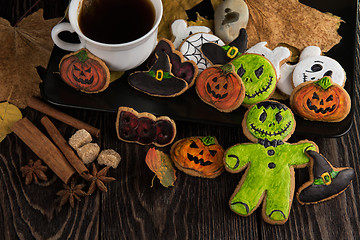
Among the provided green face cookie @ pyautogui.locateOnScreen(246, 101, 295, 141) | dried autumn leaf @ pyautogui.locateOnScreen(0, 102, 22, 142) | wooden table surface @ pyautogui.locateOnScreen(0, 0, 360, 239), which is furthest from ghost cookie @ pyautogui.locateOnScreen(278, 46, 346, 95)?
dried autumn leaf @ pyautogui.locateOnScreen(0, 102, 22, 142)

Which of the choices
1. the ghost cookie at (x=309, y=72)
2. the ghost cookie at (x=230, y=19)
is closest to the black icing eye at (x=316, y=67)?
the ghost cookie at (x=309, y=72)

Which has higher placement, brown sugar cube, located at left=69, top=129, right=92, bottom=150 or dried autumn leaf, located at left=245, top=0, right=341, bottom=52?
dried autumn leaf, located at left=245, top=0, right=341, bottom=52

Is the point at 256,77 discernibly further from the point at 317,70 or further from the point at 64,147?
the point at 64,147

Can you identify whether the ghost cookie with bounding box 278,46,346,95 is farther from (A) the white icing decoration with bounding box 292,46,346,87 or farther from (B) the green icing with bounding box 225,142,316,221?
(B) the green icing with bounding box 225,142,316,221

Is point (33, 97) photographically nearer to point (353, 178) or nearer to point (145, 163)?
point (145, 163)

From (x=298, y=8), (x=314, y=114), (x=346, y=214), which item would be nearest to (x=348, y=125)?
(x=314, y=114)

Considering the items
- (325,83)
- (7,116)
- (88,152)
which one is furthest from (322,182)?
(7,116)
